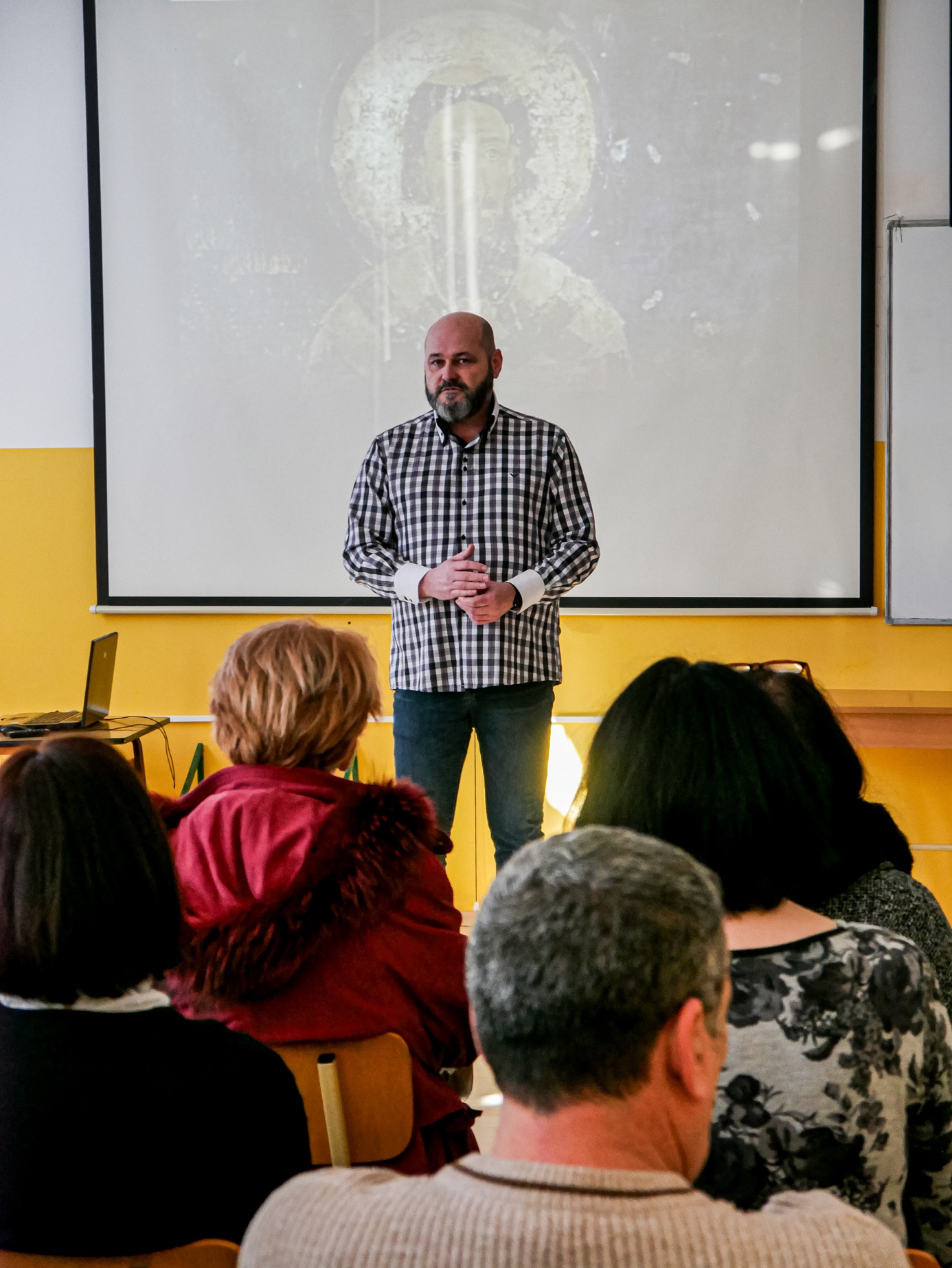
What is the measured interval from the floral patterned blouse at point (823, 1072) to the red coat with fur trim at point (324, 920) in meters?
0.47

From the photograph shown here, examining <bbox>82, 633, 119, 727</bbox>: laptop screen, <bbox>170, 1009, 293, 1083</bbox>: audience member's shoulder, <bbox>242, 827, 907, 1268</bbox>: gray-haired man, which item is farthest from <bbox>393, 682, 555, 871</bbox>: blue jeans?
<bbox>242, 827, 907, 1268</bbox>: gray-haired man

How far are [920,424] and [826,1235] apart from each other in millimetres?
3386

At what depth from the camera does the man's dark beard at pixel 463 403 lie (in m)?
2.92

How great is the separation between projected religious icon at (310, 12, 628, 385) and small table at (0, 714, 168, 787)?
4.95ft

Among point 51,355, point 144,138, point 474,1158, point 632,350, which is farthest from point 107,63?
point 474,1158

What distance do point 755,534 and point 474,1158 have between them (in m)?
3.24

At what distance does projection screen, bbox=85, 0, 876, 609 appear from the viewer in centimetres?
366

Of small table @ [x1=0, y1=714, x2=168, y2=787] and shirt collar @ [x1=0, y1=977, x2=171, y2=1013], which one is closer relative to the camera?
shirt collar @ [x1=0, y1=977, x2=171, y2=1013]

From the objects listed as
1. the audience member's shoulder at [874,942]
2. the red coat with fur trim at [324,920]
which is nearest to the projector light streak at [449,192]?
the red coat with fur trim at [324,920]

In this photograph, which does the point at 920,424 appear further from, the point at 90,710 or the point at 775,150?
the point at 90,710

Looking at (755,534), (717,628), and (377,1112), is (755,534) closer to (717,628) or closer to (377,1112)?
(717,628)

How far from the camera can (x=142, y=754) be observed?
3922 mm

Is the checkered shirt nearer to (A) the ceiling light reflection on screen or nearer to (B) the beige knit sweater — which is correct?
(A) the ceiling light reflection on screen

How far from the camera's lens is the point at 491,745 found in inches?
115
